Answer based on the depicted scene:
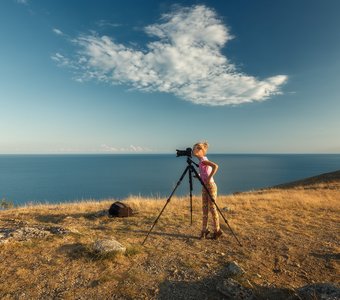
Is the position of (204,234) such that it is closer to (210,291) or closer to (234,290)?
(210,291)

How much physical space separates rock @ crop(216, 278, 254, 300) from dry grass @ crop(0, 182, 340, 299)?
0.63 ft

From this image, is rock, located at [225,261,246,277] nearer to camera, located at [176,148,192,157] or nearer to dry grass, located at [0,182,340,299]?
dry grass, located at [0,182,340,299]

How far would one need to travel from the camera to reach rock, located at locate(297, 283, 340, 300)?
415 centimetres

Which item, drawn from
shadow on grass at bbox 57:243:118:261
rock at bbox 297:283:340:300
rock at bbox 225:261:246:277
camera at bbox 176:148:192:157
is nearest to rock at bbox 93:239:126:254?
shadow on grass at bbox 57:243:118:261

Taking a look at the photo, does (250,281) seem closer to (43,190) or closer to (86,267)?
(86,267)

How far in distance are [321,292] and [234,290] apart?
4.83ft

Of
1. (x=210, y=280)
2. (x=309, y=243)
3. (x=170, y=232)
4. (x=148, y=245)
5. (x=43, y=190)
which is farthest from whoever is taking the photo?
(x=43, y=190)

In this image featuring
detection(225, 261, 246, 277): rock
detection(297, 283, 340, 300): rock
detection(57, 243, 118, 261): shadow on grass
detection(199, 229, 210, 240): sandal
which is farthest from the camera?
detection(199, 229, 210, 240): sandal

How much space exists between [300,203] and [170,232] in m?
9.91

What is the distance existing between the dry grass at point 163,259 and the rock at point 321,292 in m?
0.78

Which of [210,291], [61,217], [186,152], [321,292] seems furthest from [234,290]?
[61,217]

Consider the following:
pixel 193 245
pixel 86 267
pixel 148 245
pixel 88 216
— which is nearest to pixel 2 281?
pixel 86 267

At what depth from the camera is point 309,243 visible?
8.32 metres

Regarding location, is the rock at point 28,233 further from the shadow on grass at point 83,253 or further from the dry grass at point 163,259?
the shadow on grass at point 83,253
